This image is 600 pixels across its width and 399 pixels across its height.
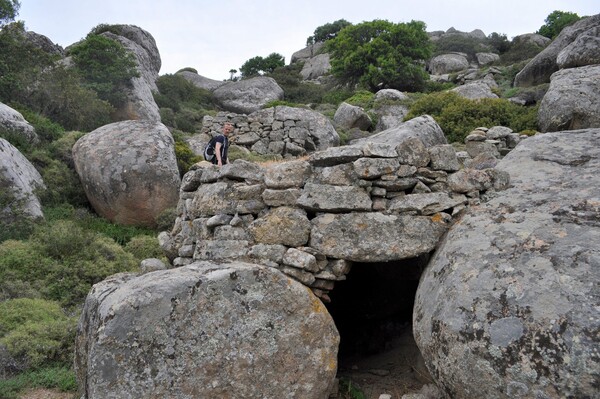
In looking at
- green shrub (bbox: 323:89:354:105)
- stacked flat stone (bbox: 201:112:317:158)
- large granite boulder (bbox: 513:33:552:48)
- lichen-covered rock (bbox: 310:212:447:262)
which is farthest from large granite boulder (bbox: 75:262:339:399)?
large granite boulder (bbox: 513:33:552:48)

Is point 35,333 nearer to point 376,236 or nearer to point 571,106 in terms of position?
point 376,236

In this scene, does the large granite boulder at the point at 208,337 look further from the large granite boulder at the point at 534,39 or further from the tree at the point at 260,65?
the tree at the point at 260,65

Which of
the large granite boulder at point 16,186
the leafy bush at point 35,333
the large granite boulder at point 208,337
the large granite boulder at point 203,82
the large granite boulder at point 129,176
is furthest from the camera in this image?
the large granite boulder at point 203,82

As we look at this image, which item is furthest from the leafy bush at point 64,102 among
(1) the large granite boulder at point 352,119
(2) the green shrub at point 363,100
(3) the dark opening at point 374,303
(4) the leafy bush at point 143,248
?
(3) the dark opening at point 374,303

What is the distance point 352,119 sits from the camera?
67.3ft

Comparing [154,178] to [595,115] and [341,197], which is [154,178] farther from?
[595,115]

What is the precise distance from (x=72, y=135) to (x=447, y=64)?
3322cm

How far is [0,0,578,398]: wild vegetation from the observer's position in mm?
6832

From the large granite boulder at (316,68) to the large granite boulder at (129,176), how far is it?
3584 cm

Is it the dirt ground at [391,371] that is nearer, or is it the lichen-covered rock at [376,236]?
the lichen-covered rock at [376,236]

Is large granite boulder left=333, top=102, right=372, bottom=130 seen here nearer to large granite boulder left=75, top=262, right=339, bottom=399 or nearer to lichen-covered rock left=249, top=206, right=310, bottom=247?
lichen-covered rock left=249, top=206, right=310, bottom=247

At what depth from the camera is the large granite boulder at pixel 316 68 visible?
47.7 meters

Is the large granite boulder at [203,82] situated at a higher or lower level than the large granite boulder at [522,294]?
higher

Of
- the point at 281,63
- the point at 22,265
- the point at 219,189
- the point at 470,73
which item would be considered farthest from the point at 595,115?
the point at 281,63
